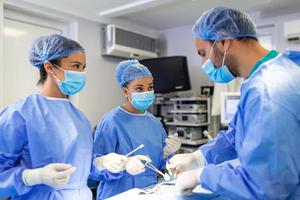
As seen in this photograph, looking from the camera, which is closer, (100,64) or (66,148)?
(66,148)

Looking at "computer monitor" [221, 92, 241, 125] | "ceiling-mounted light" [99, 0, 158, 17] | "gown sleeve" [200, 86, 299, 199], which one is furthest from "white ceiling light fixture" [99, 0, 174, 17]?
"gown sleeve" [200, 86, 299, 199]

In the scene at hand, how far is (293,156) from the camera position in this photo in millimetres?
733

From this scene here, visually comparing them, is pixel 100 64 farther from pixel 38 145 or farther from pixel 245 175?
pixel 245 175

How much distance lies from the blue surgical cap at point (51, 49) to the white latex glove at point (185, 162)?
2.22ft

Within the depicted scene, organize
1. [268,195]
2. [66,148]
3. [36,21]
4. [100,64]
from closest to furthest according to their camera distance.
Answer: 1. [268,195]
2. [66,148]
3. [36,21]
4. [100,64]

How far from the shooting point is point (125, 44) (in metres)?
A: 3.55

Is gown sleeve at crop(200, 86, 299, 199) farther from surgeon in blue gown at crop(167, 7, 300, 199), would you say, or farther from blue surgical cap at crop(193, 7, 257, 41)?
blue surgical cap at crop(193, 7, 257, 41)

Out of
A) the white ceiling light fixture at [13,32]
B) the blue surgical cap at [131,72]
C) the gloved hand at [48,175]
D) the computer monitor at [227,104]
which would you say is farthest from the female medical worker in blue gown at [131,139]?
the white ceiling light fixture at [13,32]

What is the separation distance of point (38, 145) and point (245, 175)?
786 mm

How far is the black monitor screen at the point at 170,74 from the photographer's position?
11.7 ft

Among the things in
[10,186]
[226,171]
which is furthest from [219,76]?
[10,186]

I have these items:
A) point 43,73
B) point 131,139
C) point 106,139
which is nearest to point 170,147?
point 131,139

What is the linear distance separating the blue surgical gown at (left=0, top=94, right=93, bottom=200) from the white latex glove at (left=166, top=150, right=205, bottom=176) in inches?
14.9

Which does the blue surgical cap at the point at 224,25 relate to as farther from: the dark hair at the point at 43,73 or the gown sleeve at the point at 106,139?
the gown sleeve at the point at 106,139
